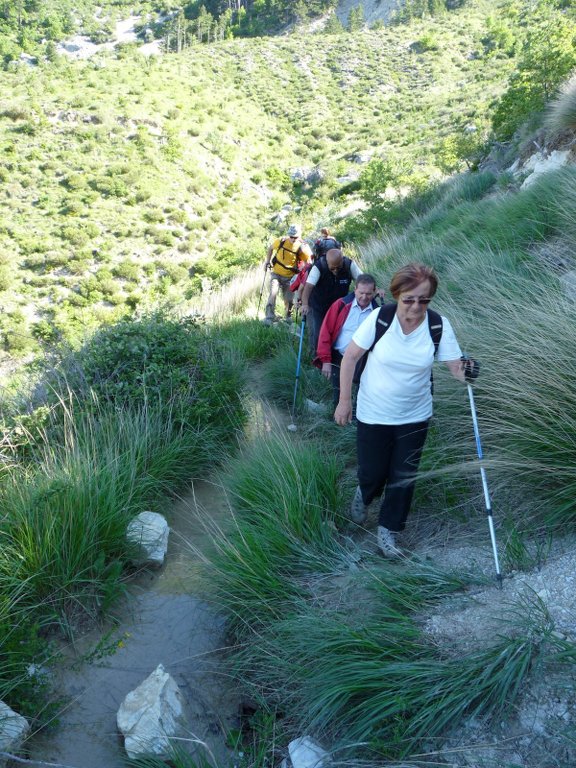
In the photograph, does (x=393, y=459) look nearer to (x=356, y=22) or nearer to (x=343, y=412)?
(x=343, y=412)

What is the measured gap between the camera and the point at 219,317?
1038cm

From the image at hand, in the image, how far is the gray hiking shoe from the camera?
4.10 meters

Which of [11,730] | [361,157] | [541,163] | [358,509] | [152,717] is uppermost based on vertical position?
[541,163]

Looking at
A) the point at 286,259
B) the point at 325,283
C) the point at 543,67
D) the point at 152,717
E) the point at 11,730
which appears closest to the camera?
the point at 11,730

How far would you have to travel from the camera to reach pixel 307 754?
2557 mm

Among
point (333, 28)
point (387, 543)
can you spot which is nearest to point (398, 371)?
point (387, 543)

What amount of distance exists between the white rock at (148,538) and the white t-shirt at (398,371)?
194 centimetres

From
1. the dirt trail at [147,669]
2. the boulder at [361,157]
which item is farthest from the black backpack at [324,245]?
the boulder at [361,157]

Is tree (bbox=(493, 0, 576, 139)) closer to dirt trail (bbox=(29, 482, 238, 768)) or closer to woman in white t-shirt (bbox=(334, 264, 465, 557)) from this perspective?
woman in white t-shirt (bbox=(334, 264, 465, 557))

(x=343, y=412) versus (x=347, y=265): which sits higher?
(x=347, y=265)

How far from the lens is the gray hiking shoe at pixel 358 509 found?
410cm

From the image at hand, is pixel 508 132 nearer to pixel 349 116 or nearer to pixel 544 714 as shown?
pixel 544 714

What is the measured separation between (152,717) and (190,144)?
48414mm

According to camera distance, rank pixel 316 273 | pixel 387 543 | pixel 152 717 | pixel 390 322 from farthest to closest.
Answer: pixel 316 273
pixel 387 543
pixel 390 322
pixel 152 717
